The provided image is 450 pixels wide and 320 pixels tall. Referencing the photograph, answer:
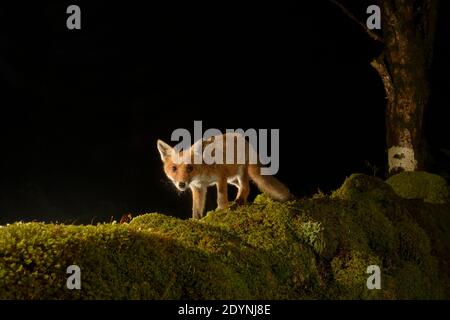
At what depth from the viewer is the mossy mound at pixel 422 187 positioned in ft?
27.3

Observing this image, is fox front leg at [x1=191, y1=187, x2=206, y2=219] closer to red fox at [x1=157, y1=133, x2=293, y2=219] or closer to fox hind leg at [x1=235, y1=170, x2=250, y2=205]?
red fox at [x1=157, y1=133, x2=293, y2=219]

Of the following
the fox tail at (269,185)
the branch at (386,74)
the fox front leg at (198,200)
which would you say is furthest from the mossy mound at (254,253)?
the branch at (386,74)

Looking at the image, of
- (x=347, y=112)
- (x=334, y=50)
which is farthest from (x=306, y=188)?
(x=334, y=50)

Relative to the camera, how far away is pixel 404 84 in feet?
33.2

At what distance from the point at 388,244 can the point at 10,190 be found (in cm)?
1053

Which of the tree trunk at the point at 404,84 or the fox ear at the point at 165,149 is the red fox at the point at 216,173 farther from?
the tree trunk at the point at 404,84

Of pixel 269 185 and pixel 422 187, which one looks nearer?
pixel 269 185

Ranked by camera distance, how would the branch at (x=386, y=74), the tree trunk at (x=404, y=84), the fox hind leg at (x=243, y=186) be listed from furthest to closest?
the branch at (x=386, y=74) → the tree trunk at (x=404, y=84) → the fox hind leg at (x=243, y=186)

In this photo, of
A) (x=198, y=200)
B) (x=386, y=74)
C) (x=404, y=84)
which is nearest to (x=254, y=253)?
(x=198, y=200)

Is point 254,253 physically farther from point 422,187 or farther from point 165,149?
point 422,187

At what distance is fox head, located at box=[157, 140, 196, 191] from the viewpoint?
248 inches

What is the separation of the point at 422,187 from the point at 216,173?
3.84 meters
